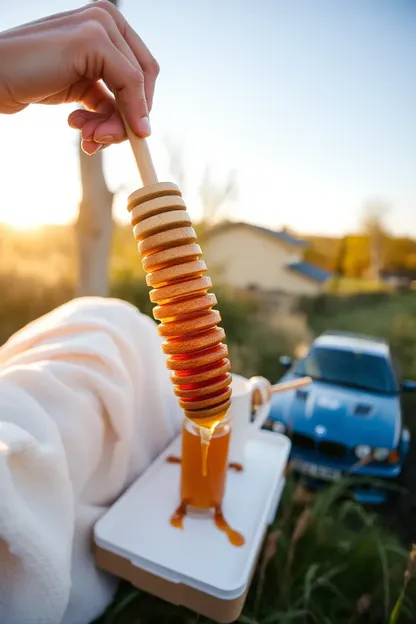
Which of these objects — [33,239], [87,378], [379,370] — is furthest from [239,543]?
[33,239]

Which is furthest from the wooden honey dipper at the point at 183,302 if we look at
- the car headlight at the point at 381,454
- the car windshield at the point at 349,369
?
the car windshield at the point at 349,369

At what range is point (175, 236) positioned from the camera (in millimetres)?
657

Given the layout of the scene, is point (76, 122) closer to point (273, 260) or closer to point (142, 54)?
point (142, 54)

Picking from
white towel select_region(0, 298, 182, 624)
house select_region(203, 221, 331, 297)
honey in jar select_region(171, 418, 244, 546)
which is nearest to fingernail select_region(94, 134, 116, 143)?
white towel select_region(0, 298, 182, 624)

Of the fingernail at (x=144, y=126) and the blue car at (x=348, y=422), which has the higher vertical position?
the fingernail at (x=144, y=126)

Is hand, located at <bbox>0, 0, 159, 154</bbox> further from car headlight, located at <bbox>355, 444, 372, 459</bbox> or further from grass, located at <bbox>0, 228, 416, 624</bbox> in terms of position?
car headlight, located at <bbox>355, 444, 372, 459</bbox>

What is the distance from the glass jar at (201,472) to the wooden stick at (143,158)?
59 cm

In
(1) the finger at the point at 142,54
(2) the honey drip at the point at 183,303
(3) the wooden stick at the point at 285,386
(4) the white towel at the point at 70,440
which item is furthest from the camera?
(3) the wooden stick at the point at 285,386

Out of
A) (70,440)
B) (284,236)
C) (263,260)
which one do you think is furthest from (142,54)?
(263,260)

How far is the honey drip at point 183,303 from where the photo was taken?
0.65 meters

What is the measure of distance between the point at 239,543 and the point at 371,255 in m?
15.5

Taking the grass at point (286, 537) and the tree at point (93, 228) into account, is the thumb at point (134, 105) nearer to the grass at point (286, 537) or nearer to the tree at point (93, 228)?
the grass at point (286, 537)

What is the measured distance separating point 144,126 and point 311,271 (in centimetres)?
1178

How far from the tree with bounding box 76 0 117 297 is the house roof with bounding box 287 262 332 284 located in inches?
340
